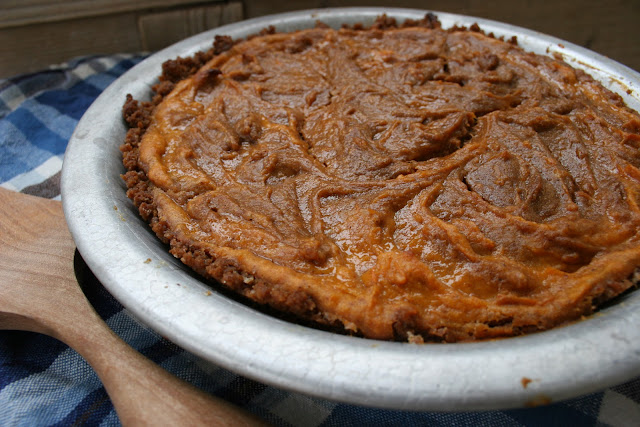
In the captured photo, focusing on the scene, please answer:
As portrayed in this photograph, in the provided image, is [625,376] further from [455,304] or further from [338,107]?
[338,107]

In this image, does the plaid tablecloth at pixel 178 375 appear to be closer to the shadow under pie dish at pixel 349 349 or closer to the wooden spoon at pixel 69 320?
the wooden spoon at pixel 69 320

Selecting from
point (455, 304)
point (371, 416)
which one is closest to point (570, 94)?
point (455, 304)

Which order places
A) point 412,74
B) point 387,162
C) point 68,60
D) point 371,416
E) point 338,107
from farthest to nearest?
point 68,60 → point 412,74 → point 338,107 → point 387,162 → point 371,416

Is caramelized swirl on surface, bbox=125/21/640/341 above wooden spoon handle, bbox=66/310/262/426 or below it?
above

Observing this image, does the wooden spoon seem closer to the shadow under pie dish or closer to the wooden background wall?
the shadow under pie dish

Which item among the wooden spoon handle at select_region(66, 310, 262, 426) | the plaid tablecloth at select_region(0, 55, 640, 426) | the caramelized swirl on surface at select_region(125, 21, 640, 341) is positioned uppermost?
the caramelized swirl on surface at select_region(125, 21, 640, 341)

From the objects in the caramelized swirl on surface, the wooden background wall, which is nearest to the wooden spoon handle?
the caramelized swirl on surface
